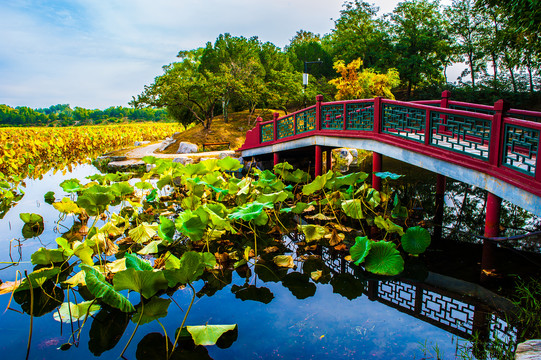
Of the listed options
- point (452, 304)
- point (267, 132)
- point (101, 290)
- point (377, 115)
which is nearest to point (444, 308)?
point (452, 304)

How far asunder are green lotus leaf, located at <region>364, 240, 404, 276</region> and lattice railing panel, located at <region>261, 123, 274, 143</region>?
6.78 m

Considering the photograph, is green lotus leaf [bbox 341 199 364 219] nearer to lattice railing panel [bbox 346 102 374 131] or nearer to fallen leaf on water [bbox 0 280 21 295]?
lattice railing panel [bbox 346 102 374 131]

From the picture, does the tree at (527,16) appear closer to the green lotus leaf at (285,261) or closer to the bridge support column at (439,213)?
the bridge support column at (439,213)

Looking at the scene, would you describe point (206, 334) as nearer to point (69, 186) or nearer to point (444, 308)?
point (444, 308)

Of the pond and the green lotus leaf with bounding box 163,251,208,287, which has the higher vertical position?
the green lotus leaf with bounding box 163,251,208,287

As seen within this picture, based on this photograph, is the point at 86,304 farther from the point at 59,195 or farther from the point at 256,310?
the point at 59,195

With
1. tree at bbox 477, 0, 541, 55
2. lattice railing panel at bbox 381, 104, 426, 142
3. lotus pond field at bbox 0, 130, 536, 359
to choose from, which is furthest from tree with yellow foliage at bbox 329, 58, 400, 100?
lotus pond field at bbox 0, 130, 536, 359

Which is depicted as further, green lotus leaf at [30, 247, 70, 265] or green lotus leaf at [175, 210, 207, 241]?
green lotus leaf at [175, 210, 207, 241]

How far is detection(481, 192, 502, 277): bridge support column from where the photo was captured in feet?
16.3

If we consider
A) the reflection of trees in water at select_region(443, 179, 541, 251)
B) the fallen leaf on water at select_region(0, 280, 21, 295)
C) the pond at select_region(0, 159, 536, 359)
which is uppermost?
the fallen leaf on water at select_region(0, 280, 21, 295)

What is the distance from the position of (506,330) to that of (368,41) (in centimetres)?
2503

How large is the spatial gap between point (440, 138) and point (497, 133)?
2650mm

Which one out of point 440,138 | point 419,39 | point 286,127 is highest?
point 419,39

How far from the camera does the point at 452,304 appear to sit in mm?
4090
